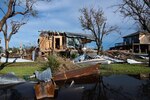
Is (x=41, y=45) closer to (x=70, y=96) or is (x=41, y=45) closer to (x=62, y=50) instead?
(x=62, y=50)

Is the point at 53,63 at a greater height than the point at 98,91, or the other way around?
the point at 53,63

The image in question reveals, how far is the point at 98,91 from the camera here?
656 inches

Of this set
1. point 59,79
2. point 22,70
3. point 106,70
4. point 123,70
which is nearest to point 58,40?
point 22,70

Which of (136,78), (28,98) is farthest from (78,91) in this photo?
(136,78)

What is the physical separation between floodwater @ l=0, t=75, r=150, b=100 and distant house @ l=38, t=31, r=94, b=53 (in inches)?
1260

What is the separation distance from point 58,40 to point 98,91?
1543 inches

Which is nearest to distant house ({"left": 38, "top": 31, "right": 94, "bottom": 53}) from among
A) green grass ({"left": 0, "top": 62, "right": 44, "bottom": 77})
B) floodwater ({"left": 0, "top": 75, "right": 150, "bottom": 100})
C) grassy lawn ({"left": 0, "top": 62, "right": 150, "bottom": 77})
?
green grass ({"left": 0, "top": 62, "right": 44, "bottom": 77})

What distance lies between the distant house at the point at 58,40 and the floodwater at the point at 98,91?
32015 millimetres

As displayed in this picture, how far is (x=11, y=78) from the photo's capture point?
1948cm

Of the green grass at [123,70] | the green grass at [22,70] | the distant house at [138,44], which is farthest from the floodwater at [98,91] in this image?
the distant house at [138,44]

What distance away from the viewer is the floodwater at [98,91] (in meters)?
15.0

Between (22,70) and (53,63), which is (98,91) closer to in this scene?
(53,63)

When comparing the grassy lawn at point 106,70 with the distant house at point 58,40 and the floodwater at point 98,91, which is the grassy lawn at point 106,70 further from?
the distant house at point 58,40

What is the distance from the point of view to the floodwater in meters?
15.0
